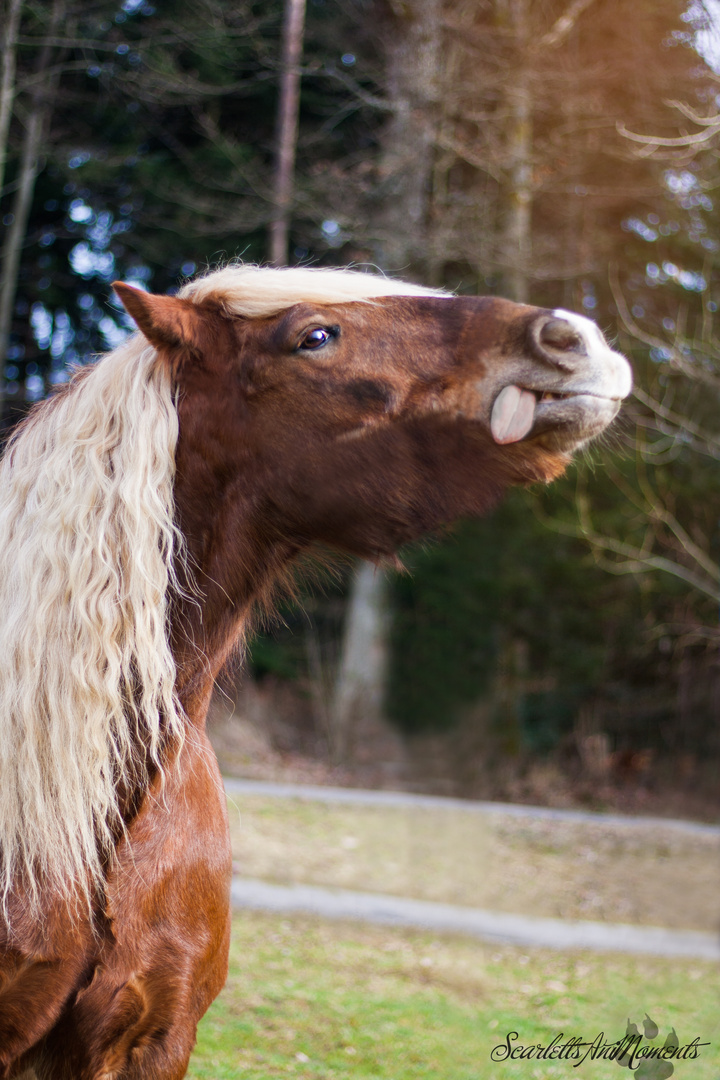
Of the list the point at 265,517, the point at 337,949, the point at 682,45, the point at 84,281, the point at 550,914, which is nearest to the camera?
the point at 265,517

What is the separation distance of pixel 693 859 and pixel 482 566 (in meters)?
4.35

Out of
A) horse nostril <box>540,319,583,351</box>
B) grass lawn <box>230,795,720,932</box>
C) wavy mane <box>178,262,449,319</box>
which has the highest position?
wavy mane <box>178,262,449,319</box>

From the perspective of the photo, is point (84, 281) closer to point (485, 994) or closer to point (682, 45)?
point (682, 45)

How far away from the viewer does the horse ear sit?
5.65 feet

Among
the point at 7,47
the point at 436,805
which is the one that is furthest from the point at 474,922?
the point at 7,47

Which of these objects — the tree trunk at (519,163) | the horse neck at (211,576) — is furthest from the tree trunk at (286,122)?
the horse neck at (211,576)

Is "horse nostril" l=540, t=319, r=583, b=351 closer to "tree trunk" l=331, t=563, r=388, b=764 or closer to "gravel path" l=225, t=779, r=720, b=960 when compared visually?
"gravel path" l=225, t=779, r=720, b=960

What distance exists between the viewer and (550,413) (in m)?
1.70

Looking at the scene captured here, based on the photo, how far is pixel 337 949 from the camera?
18.2 feet

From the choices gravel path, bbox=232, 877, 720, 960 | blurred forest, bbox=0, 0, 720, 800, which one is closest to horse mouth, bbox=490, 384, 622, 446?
gravel path, bbox=232, 877, 720, 960

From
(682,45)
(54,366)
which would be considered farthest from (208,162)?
(682,45)

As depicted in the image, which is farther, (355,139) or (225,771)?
(355,139)

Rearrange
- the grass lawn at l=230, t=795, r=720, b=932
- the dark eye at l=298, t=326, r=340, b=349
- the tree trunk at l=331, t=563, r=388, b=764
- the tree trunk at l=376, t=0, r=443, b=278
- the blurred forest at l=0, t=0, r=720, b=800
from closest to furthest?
1. the dark eye at l=298, t=326, r=340, b=349
2. the grass lawn at l=230, t=795, r=720, b=932
3. the blurred forest at l=0, t=0, r=720, b=800
4. the tree trunk at l=376, t=0, r=443, b=278
5. the tree trunk at l=331, t=563, r=388, b=764

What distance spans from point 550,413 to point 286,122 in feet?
38.9
